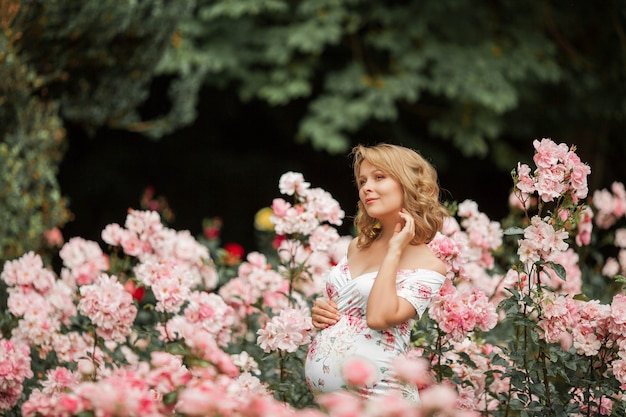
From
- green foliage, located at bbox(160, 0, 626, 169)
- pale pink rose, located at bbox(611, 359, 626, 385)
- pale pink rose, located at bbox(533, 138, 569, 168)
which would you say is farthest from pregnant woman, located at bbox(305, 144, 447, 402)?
green foliage, located at bbox(160, 0, 626, 169)

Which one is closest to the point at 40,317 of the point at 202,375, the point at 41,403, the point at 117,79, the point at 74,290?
the point at 74,290

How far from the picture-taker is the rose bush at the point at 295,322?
2709 millimetres

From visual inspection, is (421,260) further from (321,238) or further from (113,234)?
(113,234)

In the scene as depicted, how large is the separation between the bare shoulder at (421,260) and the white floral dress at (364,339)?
0.03 meters

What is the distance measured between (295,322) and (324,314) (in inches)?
7.4

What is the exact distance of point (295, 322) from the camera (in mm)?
2912

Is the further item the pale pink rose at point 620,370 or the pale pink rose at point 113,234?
the pale pink rose at point 113,234

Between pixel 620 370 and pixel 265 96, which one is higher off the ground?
pixel 265 96

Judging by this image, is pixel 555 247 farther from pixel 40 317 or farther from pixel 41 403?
pixel 40 317

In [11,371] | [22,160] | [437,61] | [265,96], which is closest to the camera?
[11,371]

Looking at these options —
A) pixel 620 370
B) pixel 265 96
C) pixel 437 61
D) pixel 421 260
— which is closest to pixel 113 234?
pixel 421 260

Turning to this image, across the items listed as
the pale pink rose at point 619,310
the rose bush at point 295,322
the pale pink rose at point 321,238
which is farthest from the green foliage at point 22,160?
the pale pink rose at point 619,310

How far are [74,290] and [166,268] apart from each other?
1.02 m

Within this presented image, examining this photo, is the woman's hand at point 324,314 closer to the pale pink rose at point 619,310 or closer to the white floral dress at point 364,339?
the white floral dress at point 364,339
